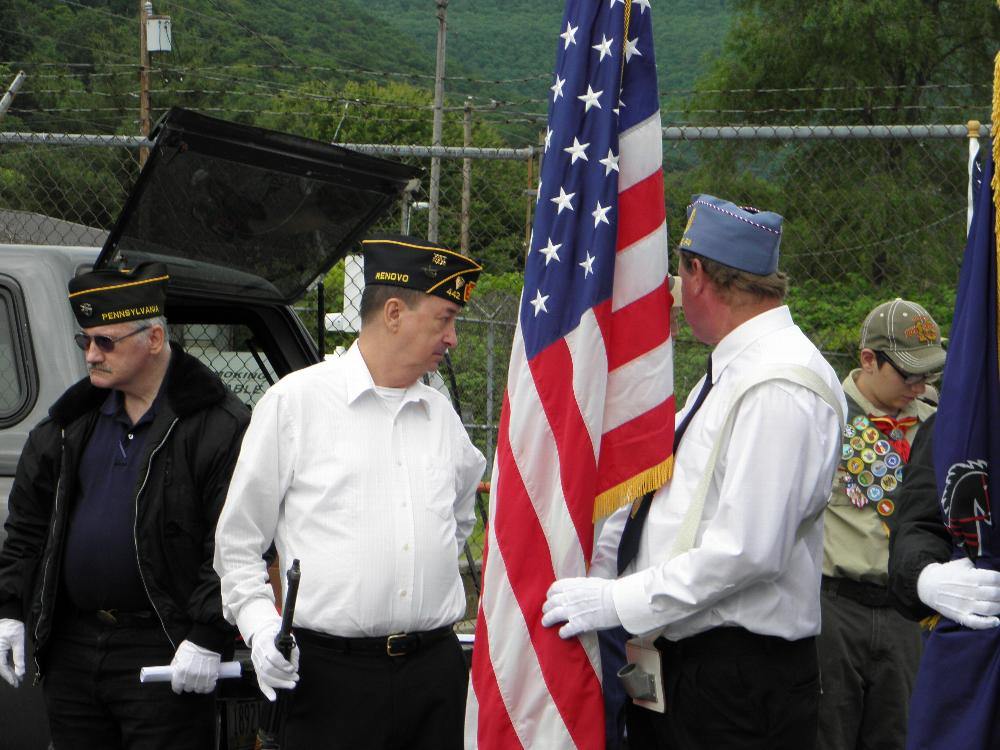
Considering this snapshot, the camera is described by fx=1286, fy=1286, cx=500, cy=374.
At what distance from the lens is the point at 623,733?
3.33m

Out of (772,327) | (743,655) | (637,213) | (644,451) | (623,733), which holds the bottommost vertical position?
(623,733)

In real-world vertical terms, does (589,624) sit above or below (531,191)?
below

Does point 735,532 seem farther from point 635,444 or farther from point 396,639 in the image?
point 396,639

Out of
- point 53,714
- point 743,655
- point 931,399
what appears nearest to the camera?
point 743,655

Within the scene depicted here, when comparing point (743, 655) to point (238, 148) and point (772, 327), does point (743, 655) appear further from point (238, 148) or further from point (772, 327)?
point (238, 148)

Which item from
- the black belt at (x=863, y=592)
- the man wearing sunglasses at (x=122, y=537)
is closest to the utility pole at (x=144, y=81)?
the man wearing sunglasses at (x=122, y=537)

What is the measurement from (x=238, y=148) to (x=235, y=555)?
141cm

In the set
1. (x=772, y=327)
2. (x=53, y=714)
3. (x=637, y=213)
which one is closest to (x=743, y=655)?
(x=772, y=327)

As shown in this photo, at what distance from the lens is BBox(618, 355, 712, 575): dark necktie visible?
10.6 ft

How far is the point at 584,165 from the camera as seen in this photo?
3369 millimetres

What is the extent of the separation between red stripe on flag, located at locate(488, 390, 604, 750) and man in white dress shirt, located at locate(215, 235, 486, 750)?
261mm

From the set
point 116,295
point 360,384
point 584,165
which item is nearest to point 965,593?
point 584,165

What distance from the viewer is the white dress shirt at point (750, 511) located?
9.38 feet

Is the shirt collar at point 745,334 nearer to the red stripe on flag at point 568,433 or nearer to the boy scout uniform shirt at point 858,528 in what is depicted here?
the red stripe on flag at point 568,433
